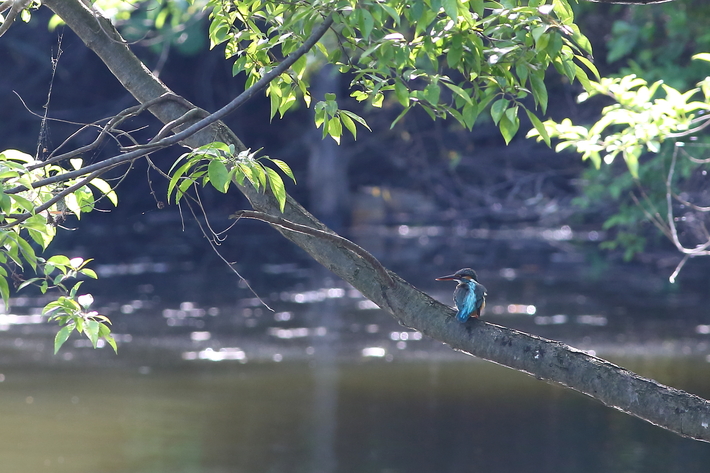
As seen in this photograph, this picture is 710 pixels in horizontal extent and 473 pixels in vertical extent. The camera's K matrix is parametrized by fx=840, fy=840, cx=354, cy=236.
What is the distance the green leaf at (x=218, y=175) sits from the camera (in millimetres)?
2158

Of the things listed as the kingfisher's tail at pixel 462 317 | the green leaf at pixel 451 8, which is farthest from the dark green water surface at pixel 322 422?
the green leaf at pixel 451 8

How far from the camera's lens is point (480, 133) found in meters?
19.5

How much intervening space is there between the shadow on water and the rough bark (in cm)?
292

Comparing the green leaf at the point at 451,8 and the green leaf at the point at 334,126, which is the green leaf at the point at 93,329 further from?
the green leaf at the point at 451,8

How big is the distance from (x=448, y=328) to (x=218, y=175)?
815 mm

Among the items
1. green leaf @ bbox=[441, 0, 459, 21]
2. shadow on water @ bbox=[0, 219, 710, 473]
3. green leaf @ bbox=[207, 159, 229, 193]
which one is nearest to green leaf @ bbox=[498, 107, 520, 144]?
green leaf @ bbox=[441, 0, 459, 21]

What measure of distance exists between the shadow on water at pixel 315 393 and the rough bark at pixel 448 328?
2916 mm

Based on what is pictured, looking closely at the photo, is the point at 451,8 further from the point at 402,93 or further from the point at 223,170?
the point at 223,170

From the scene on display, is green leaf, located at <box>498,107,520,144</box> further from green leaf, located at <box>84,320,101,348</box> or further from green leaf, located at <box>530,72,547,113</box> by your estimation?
Result: green leaf, located at <box>84,320,101,348</box>

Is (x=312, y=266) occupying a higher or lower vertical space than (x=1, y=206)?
lower

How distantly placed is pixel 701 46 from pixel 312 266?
23.3ft

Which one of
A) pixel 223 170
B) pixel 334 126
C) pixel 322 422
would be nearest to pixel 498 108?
pixel 334 126

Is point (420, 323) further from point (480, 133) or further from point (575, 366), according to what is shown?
point (480, 133)

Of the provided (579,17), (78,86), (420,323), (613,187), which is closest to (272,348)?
(613,187)
